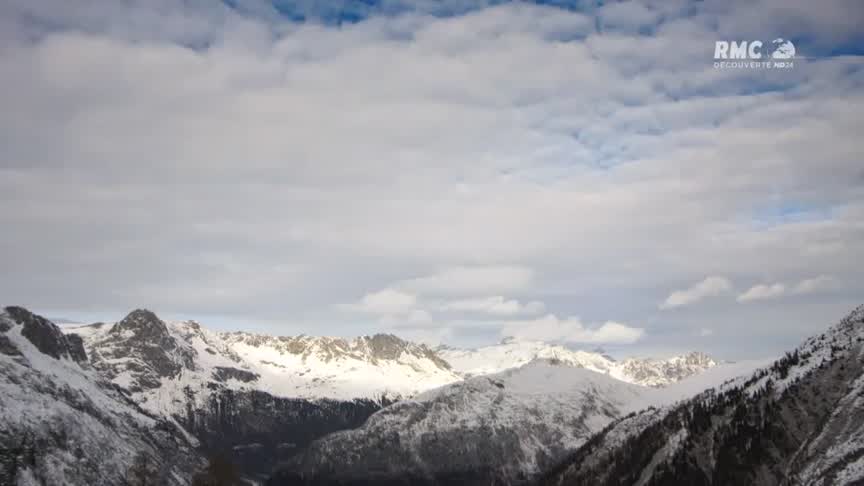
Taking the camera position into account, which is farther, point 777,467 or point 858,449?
point 777,467

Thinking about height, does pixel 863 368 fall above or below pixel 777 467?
above

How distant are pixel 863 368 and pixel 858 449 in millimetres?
52906

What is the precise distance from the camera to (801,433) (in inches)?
7859

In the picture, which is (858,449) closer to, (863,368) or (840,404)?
(840,404)

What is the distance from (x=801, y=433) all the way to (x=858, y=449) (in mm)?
47672

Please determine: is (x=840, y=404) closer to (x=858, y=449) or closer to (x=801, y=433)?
(x=801, y=433)

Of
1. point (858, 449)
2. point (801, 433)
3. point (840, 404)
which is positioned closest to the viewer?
point (858, 449)

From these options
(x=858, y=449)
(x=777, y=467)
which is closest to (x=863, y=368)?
(x=777, y=467)

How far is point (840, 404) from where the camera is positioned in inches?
7367

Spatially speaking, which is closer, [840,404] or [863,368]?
[840,404]

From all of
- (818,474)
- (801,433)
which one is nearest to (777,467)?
(801,433)

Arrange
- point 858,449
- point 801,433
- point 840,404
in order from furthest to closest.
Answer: point 801,433
point 840,404
point 858,449

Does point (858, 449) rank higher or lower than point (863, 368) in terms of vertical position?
lower

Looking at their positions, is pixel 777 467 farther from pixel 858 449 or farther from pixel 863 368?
pixel 858 449
